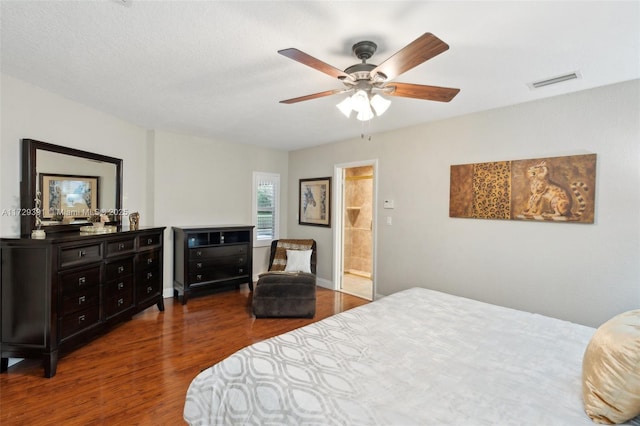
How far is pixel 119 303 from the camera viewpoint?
3107mm

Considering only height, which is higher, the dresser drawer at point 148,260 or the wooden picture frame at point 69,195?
the wooden picture frame at point 69,195

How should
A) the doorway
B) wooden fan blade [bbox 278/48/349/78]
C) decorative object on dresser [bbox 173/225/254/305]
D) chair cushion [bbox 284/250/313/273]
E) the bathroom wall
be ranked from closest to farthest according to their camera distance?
wooden fan blade [bbox 278/48/349/78] → decorative object on dresser [bbox 173/225/254/305] → chair cushion [bbox 284/250/313/273] → the doorway → the bathroom wall

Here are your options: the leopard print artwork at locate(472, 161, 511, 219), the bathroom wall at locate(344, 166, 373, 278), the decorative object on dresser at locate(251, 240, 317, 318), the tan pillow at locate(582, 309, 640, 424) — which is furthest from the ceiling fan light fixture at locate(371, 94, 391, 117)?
the bathroom wall at locate(344, 166, 373, 278)

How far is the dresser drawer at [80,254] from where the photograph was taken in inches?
98.0

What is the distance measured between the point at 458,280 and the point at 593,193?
59.4 inches

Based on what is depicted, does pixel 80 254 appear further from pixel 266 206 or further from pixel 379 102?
pixel 266 206

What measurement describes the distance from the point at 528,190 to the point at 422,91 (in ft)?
5.63

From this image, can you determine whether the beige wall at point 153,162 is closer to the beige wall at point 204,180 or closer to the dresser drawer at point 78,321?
the beige wall at point 204,180

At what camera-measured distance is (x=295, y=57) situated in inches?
62.9

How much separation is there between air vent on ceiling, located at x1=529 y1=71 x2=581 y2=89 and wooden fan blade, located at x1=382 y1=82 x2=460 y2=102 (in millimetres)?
1045

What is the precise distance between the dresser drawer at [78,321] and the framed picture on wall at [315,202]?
3294 mm

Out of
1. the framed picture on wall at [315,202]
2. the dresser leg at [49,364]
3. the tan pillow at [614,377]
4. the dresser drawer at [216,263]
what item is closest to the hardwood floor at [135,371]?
the dresser leg at [49,364]

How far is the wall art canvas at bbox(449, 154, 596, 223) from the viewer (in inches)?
104

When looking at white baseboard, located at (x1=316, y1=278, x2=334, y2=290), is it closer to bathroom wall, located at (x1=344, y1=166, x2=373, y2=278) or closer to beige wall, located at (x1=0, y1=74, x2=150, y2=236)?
bathroom wall, located at (x1=344, y1=166, x2=373, y2=278)
